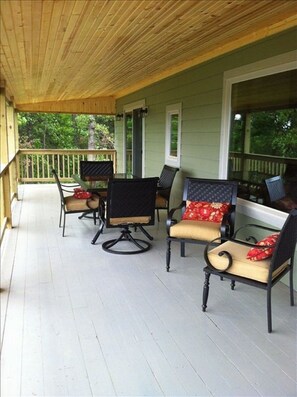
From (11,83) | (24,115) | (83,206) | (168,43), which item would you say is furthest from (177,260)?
(24,115)

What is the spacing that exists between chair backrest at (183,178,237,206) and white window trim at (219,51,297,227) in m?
0.21

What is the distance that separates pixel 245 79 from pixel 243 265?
2281 millimetres

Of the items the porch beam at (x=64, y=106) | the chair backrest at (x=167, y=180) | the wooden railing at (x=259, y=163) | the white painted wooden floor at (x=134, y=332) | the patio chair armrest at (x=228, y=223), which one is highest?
the porch beam at (x=64, y=106)

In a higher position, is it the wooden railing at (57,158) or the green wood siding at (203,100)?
the green wood siding at (203,100)

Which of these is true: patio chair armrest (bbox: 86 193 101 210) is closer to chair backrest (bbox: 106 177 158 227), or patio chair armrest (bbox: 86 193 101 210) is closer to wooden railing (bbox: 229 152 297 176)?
chair backrest (bbox: 106 177 158 227)

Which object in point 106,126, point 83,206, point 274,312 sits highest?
point 106,126

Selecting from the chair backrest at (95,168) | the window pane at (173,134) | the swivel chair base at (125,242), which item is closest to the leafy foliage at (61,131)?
the chair backrest at (95,168)

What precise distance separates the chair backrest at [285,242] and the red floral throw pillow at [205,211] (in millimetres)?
1102

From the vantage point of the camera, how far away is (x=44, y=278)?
11.2 feet

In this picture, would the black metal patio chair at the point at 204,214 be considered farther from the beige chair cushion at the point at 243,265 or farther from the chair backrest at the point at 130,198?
the beige chair cushion at the point at 243,265

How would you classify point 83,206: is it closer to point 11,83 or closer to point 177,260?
point 177,260

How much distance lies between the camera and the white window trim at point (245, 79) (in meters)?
3.29

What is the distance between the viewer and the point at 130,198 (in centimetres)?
398

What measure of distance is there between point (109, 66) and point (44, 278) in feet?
9.96
